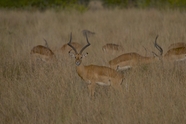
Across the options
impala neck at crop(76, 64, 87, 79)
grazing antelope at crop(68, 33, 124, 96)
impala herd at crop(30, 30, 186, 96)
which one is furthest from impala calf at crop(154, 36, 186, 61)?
impala neck at crop(76, 64, 87, 79)

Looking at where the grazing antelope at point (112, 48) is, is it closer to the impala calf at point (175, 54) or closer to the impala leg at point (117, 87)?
the impala calf at point (175, 54)

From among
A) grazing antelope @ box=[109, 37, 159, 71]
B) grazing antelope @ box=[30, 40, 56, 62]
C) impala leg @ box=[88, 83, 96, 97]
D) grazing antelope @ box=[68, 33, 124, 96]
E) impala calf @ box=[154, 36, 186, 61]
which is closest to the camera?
impala leg @ box=[88, 83, 96, 97]

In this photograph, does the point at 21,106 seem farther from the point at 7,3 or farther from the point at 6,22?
the point at 7,3

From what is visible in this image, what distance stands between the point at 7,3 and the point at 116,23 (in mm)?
9425

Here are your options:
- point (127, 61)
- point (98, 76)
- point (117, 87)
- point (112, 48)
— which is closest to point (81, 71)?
point (98, 76)

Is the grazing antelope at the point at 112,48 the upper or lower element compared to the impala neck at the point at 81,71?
upper

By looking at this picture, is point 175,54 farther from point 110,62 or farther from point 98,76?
point 98,76

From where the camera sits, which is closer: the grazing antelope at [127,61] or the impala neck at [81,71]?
the impala neck at [81,71]

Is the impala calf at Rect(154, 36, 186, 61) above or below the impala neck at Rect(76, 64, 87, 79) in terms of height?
above

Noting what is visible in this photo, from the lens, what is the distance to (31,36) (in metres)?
10.4

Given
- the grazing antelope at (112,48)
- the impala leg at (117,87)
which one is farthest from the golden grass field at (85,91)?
the grazing antelope at (112,48)

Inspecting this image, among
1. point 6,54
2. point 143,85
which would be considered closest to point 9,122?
point 143,85

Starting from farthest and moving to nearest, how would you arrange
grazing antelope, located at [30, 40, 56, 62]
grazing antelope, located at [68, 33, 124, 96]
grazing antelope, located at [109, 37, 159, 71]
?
grazing antelope, located at [30, 40, 56, 62]
grazing antelope, located at [109, 37, 159, 71]
grazing antelope, located at [68, 33, 124, 96]

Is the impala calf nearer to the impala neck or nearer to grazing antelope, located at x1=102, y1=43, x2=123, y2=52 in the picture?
grazing antelope, located at x1=102, y1=43, x2=123, y2=52
